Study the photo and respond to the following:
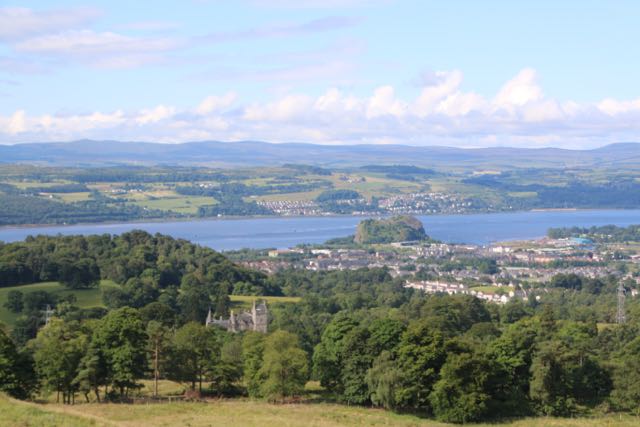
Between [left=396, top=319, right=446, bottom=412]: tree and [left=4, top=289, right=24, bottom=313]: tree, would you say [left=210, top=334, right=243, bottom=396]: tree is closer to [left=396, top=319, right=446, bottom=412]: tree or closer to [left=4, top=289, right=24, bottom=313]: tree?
[left=396, top=319, right=446, bottom=412]: tree

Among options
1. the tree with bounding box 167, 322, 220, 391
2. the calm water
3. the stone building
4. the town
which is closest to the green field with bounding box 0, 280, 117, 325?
the stone building

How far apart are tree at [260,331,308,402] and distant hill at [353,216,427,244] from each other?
10693 centimetres

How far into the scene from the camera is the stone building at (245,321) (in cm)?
5122

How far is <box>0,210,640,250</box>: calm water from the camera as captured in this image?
14825 centimetres

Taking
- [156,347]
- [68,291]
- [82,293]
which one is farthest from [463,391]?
[68,291]

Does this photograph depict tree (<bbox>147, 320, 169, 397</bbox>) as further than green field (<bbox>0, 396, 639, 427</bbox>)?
Yes

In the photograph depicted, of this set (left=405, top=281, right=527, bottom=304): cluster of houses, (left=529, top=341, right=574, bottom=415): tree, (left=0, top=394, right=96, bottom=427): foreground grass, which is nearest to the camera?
(left=0, top=394, right=96, bottom=427): foreground grass

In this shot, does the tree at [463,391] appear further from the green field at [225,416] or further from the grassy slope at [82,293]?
the grassy slope at [82,293]

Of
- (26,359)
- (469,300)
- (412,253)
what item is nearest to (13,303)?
(26,359)

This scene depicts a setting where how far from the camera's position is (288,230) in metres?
175

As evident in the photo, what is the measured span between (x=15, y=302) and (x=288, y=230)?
121593 millimetres

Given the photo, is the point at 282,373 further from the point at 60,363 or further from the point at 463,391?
the point at 60,363

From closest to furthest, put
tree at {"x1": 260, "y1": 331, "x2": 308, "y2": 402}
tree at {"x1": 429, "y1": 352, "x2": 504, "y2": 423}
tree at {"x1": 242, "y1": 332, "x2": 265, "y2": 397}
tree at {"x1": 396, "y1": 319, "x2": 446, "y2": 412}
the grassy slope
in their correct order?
tree at {"x1": 429, "y1": 352, "x2": 504, "y2": 423} → tree at {"x1": 396, "y1": 319, "x2": 446, "y2": 412} → tree at {"x1": 260, "y1": 331, "x2": 308, "y2": 402} → tree at {"x1": 242, "y1": 332, "x2": 265, "y2": 397} → the grassy slope

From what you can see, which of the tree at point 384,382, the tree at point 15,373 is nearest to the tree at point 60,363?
the tree at point 15,373
